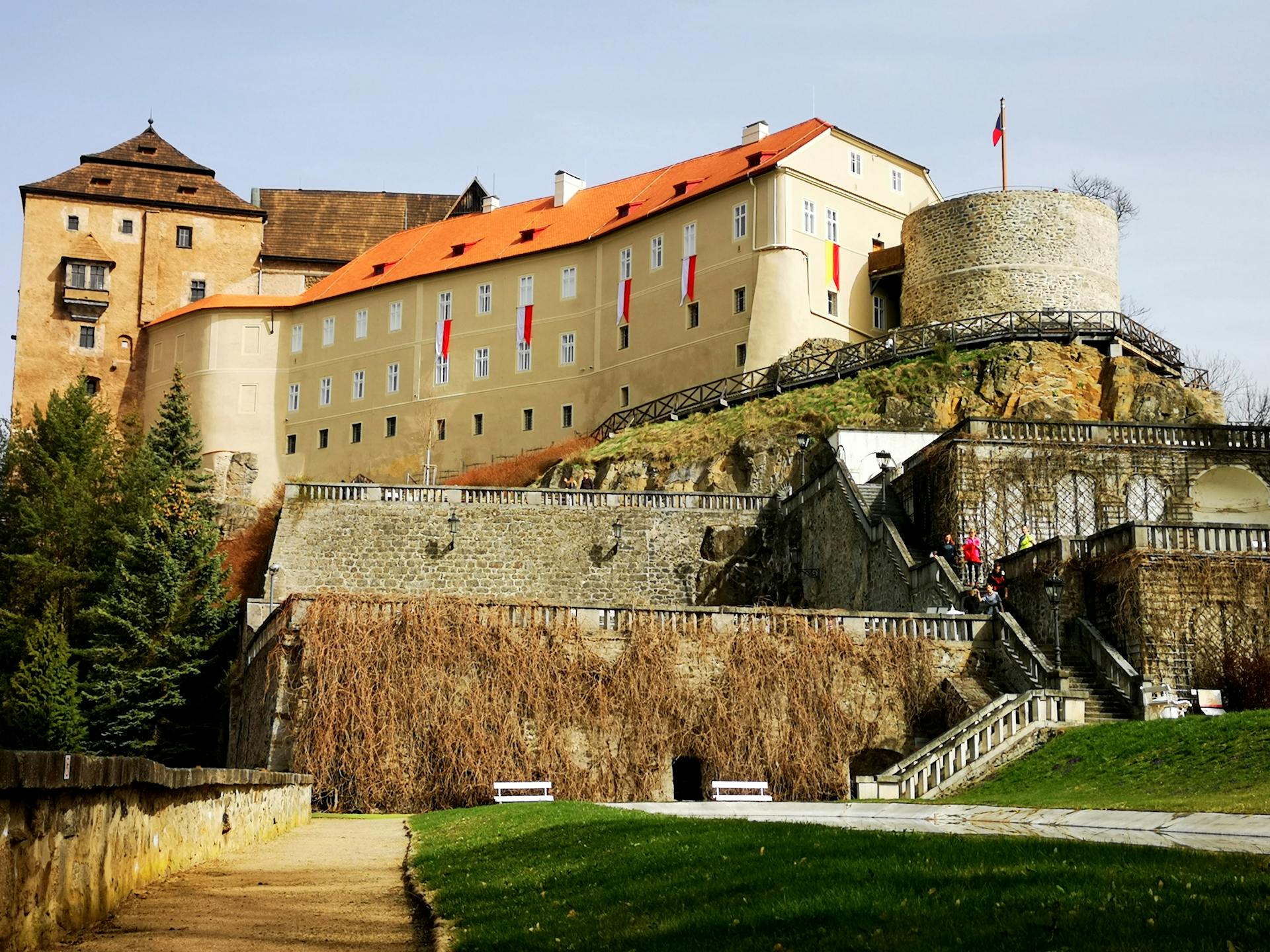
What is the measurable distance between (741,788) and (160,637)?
23229mm

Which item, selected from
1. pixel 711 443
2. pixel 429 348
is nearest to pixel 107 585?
pixel 711 443

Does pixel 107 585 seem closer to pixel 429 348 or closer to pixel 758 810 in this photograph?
pixel 429 348

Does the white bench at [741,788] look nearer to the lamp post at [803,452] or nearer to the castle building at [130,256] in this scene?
the lamp post at [803,452]

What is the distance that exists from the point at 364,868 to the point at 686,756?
15.1m

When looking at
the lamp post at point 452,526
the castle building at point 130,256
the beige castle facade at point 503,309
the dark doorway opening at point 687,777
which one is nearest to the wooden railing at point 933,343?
the beige castle facade at point 503,309

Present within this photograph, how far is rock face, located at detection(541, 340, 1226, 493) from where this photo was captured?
50.9m

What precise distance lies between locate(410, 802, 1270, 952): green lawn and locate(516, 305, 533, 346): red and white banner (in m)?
57.7

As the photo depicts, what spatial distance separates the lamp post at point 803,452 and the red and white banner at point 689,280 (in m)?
15.2

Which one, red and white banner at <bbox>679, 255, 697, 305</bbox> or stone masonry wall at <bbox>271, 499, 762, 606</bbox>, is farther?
red and white banner at <bbox>679, 255, 697, 305</bbox>

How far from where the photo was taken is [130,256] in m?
84.6

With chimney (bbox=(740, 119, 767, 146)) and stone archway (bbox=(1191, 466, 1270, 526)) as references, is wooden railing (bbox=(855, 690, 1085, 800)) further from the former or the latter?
chimney (bbox=(740, 119, 767, 146))

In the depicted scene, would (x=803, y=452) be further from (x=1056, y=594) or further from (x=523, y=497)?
(x=1056, y=594)

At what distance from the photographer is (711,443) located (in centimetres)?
5294

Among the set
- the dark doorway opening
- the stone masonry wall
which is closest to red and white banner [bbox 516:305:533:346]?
the stone masonry wall
